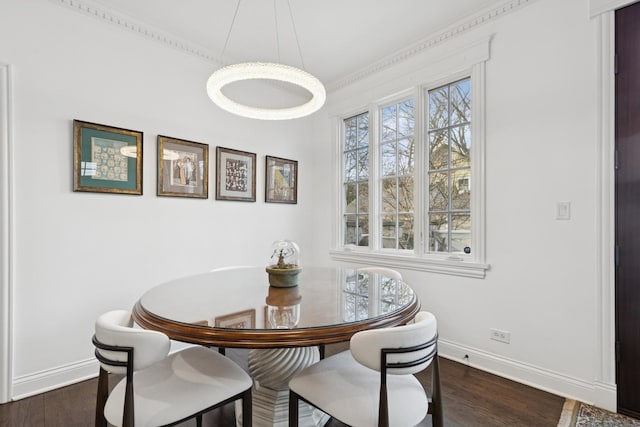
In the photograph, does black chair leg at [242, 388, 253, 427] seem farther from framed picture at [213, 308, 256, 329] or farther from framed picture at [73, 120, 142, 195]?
framed picture at [73, 120, 142, 195]

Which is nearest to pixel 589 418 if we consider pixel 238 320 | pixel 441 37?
pixel 238 320

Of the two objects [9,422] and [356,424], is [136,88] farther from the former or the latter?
[356,424]

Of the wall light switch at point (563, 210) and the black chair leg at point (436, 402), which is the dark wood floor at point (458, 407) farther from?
the wall light switch at point (563, 210)

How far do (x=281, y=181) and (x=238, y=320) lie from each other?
101 inches

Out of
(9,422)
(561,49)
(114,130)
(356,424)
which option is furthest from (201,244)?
(561,49)

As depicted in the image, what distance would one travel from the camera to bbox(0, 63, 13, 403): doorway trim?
207cm

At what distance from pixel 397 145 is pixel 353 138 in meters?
0.63

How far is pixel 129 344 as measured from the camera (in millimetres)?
1119

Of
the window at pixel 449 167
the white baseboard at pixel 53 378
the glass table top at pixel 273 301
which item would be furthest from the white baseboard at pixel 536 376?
the white baseboard at pixel 53 378

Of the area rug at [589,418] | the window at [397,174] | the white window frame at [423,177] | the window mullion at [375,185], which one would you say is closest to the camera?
the area rug at [589,418]

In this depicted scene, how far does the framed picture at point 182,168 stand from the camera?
2801 mm

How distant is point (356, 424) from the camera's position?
1.16m

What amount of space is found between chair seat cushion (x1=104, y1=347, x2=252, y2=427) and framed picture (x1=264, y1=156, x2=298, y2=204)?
2256 millimetres

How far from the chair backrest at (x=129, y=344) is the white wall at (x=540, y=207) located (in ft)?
7.63
